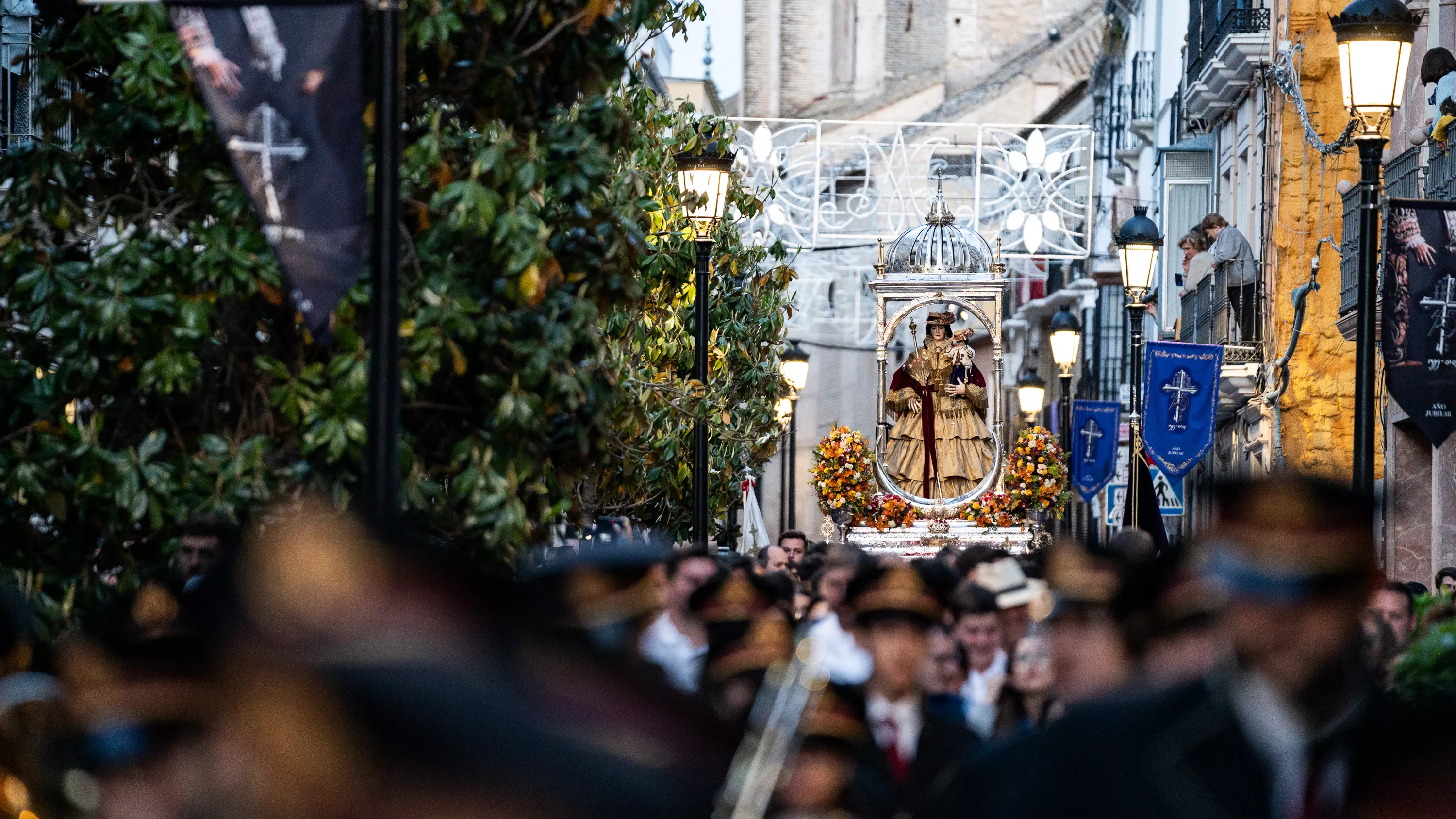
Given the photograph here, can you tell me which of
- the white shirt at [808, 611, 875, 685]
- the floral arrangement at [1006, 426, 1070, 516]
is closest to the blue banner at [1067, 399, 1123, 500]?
the floral arrangement at [1006, 426, 1070, 516]

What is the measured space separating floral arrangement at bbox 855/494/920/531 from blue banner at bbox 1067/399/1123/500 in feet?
8.99

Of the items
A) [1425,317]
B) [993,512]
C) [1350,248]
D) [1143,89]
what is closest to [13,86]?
[993,512]

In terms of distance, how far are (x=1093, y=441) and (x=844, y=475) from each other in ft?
13.6

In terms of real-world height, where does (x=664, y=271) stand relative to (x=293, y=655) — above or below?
above

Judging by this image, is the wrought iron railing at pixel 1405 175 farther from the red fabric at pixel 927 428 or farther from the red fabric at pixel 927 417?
the red fabric at pixel 927 428

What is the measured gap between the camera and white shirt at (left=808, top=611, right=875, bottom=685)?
252 inches

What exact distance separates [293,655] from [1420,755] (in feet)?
6.02

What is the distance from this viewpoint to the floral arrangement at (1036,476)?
24.0m

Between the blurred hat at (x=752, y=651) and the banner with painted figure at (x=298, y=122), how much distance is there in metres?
2.14

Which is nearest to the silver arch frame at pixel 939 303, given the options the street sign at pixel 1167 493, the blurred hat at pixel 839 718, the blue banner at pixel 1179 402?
the street sign at pixel 1167 493

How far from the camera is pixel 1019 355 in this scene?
64.6 m

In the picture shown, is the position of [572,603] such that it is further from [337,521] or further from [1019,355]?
[1019,355]

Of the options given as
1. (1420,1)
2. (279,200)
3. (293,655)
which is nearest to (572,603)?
(293,655)

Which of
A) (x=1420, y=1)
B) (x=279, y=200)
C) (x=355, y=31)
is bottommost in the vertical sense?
(x=279, y=200)
